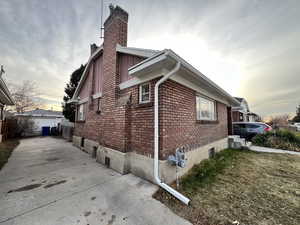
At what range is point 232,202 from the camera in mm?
2602

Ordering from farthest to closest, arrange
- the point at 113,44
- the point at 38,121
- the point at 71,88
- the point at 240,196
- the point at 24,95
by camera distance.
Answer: the point at 24,95
the point at 38,121
the point at 71,88
the point at 113,44
the point at 240,196

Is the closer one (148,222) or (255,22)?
(148,222)

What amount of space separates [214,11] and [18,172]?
10181 mm

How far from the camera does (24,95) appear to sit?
1916 cm

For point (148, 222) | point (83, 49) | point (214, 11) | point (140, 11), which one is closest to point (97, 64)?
point (83, 49)

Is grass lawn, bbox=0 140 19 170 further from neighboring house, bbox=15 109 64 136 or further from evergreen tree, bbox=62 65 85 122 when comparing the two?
neighboring house, bbox=15 109 64 136

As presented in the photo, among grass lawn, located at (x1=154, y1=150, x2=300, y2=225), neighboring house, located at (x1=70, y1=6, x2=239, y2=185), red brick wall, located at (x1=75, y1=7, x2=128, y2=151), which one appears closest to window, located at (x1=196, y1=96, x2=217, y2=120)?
neighboring house, located at (x1=70, y1=6, x2=239, y2=185)

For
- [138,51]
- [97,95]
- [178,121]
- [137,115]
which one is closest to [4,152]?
[97,95]

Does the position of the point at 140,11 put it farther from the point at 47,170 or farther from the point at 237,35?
the point at 47,170

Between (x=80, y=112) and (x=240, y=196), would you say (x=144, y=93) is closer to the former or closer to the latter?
(x=240, y=196)

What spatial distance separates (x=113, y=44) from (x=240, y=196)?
6.74 m

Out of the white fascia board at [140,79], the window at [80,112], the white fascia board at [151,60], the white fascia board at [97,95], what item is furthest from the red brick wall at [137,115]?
the window at [80,112]

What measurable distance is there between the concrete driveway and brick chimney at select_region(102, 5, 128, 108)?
9.37 feet

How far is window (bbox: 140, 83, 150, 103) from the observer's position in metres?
3.94
